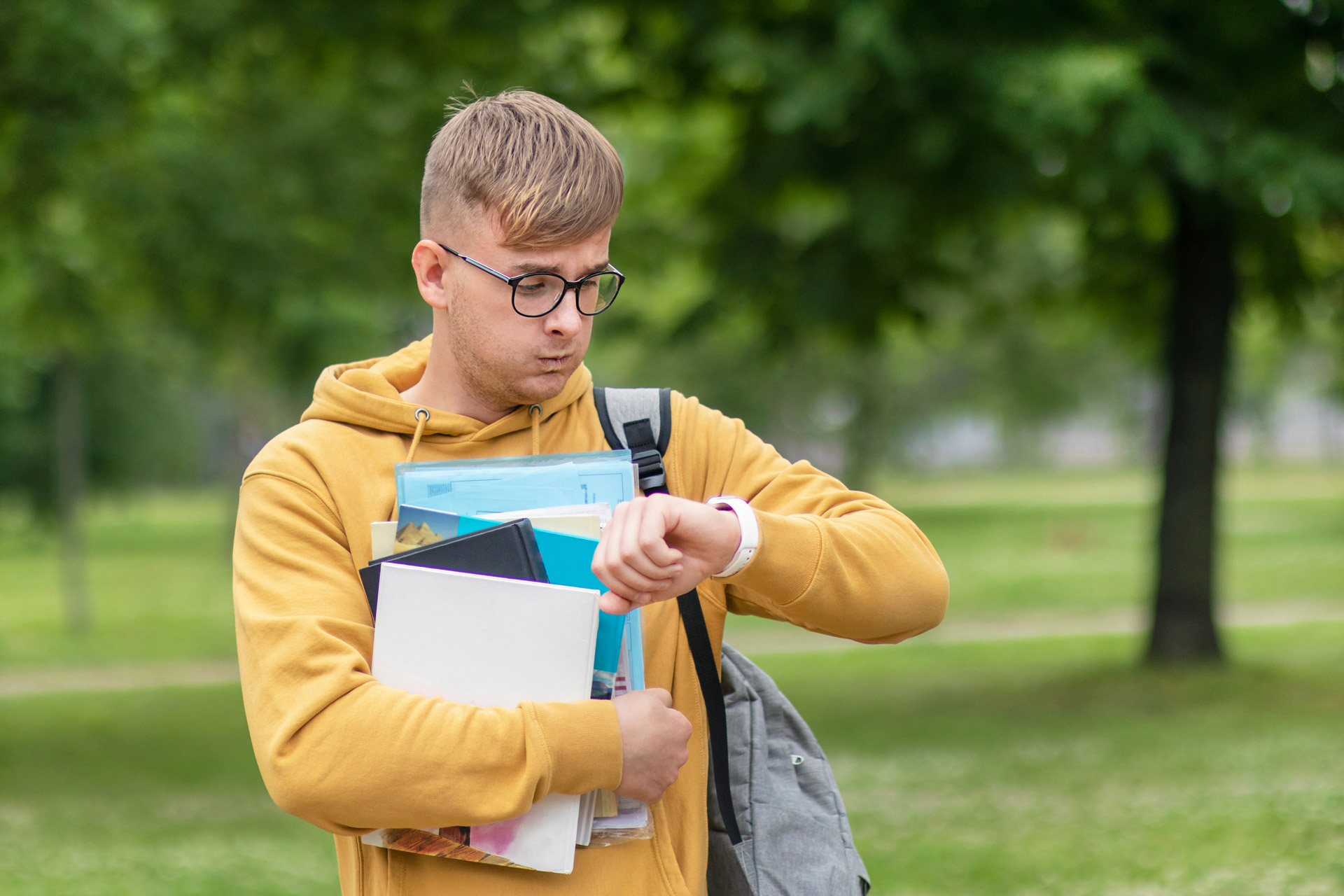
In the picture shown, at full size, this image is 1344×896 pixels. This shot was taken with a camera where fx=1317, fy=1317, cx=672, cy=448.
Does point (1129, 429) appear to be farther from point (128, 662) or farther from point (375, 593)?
point (375, 593)

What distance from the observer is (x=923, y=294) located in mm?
10500

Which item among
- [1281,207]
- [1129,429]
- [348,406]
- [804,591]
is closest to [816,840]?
[804,591]

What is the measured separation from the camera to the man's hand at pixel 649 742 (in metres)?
1.67

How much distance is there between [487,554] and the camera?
1.65 m

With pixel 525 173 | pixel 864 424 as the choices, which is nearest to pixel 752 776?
pixel 525 173

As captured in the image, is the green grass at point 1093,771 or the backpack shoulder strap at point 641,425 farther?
the green grass at point 1093,771

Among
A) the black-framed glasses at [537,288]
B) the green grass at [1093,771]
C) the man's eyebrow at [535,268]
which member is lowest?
the green grass at [1093,771]

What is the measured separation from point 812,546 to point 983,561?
22147mm

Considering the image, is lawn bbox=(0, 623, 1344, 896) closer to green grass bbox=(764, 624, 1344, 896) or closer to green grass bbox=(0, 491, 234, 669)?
green grass bbox=(764, 624, 1344, 896)

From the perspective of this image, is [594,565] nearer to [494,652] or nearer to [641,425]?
[494,652]

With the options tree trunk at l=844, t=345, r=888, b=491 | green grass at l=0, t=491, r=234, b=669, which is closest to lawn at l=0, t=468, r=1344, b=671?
green grass at l=0, t=491, r=234, b=669

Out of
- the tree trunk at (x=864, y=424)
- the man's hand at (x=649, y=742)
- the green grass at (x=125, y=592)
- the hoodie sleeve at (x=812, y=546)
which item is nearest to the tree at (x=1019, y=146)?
the hoodie sleeve at (x=812, y=546)

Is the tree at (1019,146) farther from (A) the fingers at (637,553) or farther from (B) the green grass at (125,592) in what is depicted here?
(B) the green grass at (125,592)

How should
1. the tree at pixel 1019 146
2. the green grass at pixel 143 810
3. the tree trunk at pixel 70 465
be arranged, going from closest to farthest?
the green grass at pixel 143 810, the tree at pixel 1019 146, the tree trunk at pixel 70 465
